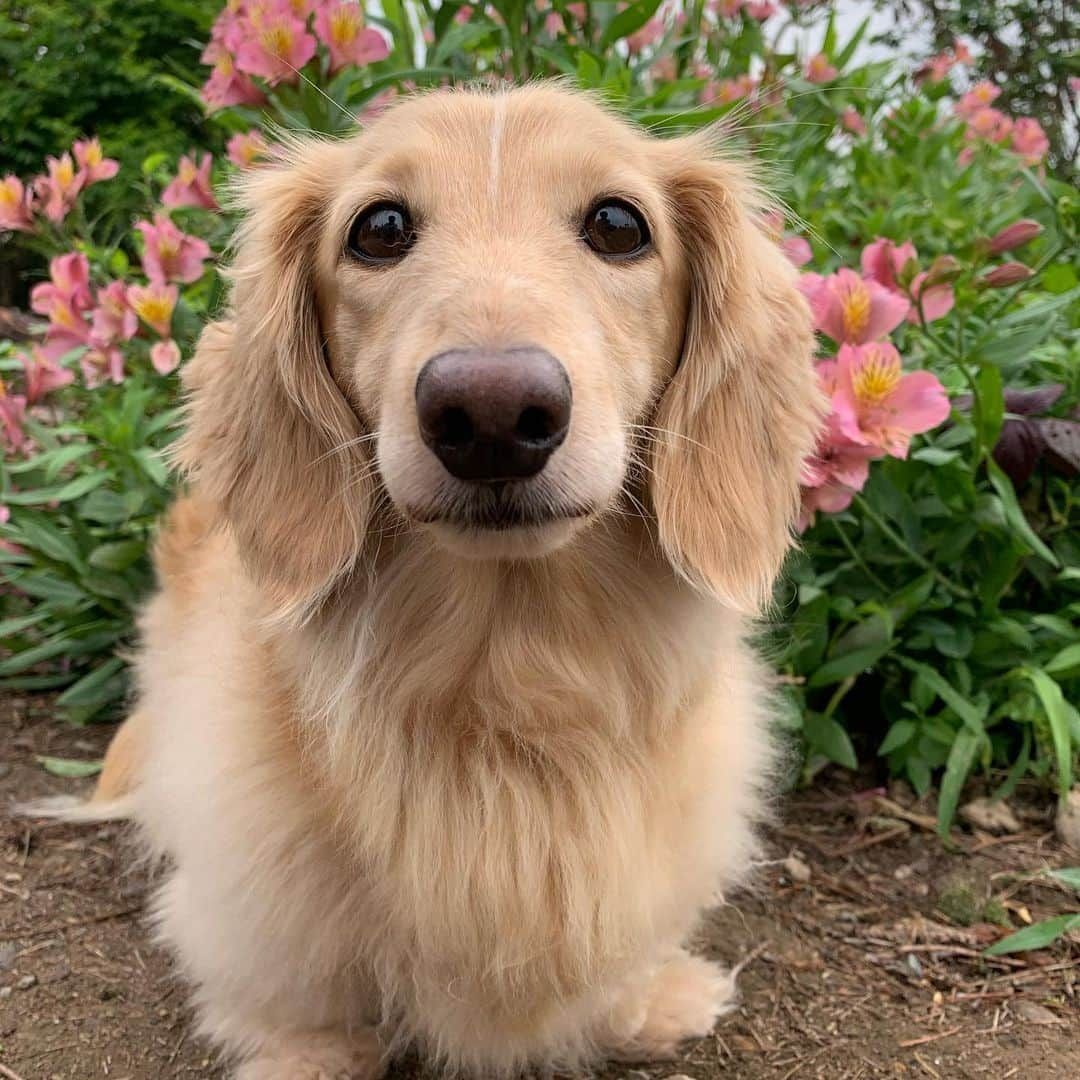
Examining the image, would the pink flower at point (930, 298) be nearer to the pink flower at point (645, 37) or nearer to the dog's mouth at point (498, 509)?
the dog's mouth at point (498, 509)

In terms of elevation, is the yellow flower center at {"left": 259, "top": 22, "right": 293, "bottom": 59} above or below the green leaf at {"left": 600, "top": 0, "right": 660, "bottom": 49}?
below

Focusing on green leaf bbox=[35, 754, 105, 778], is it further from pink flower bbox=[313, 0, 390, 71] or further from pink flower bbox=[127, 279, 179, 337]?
pink flower bbox=[313, 0, 390, 71]

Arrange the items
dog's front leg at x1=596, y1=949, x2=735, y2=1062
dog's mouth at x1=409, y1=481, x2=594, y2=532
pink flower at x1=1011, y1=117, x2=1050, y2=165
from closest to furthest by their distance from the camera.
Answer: dog's mouth at x1=409, y1=481, x2=594, y2=532 < dog's front leg at x1=596, y1=949, x2=735, y2=1062 < pink flower at x1=1011, y1=117, x2=1050, y2=165

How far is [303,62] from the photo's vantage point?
260cm

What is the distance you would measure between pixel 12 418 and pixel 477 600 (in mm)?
2162

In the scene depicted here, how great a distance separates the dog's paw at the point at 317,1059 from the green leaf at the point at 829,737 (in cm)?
154

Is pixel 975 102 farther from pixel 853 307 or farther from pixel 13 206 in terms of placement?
pixel 13 206

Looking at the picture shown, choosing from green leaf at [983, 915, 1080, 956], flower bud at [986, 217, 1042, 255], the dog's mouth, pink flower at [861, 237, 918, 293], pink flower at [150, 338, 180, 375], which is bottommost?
green leaf at [983, 915, 1080, 956]

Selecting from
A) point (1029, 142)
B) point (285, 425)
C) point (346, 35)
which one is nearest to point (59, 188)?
point (346, 35)

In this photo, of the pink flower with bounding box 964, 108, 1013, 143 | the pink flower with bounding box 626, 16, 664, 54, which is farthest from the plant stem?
the pink flower with bounding box 964, 108, 1013, 143

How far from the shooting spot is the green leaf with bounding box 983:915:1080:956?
2334 mm

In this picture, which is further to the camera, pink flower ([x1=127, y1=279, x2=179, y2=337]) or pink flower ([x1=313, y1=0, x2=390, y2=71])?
pink flower ([x1=127, y1=279, x2=179, y2=337])

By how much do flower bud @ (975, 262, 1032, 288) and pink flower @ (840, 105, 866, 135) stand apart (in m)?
1.58

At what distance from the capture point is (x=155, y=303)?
9.19 feet
